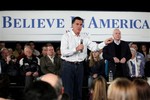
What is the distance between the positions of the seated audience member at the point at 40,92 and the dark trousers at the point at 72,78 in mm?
3400

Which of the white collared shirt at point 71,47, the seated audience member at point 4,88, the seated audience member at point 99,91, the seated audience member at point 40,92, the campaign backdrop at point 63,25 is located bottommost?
the seated audience member at point 99,91

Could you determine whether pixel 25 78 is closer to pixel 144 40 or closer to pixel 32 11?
pixel 32 11

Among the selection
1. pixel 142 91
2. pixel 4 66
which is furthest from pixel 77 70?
pixel 142 91

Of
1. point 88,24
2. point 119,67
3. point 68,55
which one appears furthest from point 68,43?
point 88,24

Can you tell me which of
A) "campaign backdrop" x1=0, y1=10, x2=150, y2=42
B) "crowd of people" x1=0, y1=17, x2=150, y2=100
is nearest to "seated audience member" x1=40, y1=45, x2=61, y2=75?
"crowd of people" x1=0, y1=17, x2=150, y2=100

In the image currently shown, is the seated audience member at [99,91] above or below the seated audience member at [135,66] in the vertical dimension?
below

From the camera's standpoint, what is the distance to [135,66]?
299 inches

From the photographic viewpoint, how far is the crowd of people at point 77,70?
234 centimetres

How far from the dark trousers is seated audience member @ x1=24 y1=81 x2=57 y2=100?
3400 millimetres

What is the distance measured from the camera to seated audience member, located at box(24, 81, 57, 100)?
1.95m

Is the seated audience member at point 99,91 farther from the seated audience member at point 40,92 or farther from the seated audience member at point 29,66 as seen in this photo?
the seated audience member at point 29,66

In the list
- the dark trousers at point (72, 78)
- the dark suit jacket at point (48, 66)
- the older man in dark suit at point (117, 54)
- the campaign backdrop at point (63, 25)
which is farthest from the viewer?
the campaign backdrop at point (63, 25)

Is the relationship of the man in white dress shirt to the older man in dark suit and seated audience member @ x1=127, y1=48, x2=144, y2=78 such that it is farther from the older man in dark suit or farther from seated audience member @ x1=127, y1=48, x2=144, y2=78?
seated audience member @ x1=127, y1=48, x2=144, y2=78

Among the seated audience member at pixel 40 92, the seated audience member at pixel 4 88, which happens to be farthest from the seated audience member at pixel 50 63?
the seated audience member at pixel 40 92
